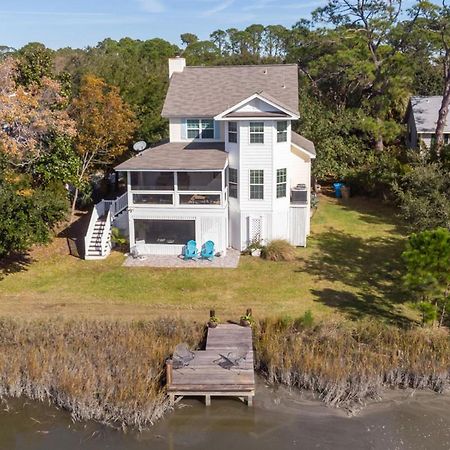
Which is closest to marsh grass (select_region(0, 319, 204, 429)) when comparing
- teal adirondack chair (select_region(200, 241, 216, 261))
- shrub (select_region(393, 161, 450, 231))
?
teal adirondack chair (select_region(200, 241, 216, 261))

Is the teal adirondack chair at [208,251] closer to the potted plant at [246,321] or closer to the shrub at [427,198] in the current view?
the potted plant at [246,321]

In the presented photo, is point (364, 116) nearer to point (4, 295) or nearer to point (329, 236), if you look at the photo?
point (329, 236)

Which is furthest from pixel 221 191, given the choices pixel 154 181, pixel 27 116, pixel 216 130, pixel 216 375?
pixel 216 375

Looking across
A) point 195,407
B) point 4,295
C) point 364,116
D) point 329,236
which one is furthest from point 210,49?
point 195,407

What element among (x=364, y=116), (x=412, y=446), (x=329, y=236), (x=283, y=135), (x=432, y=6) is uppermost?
(x=432, y=6)

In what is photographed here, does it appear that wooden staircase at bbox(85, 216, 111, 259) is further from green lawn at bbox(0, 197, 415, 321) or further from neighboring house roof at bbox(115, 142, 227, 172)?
neighboring house roof at bbox(115, 142, 227, 172)
